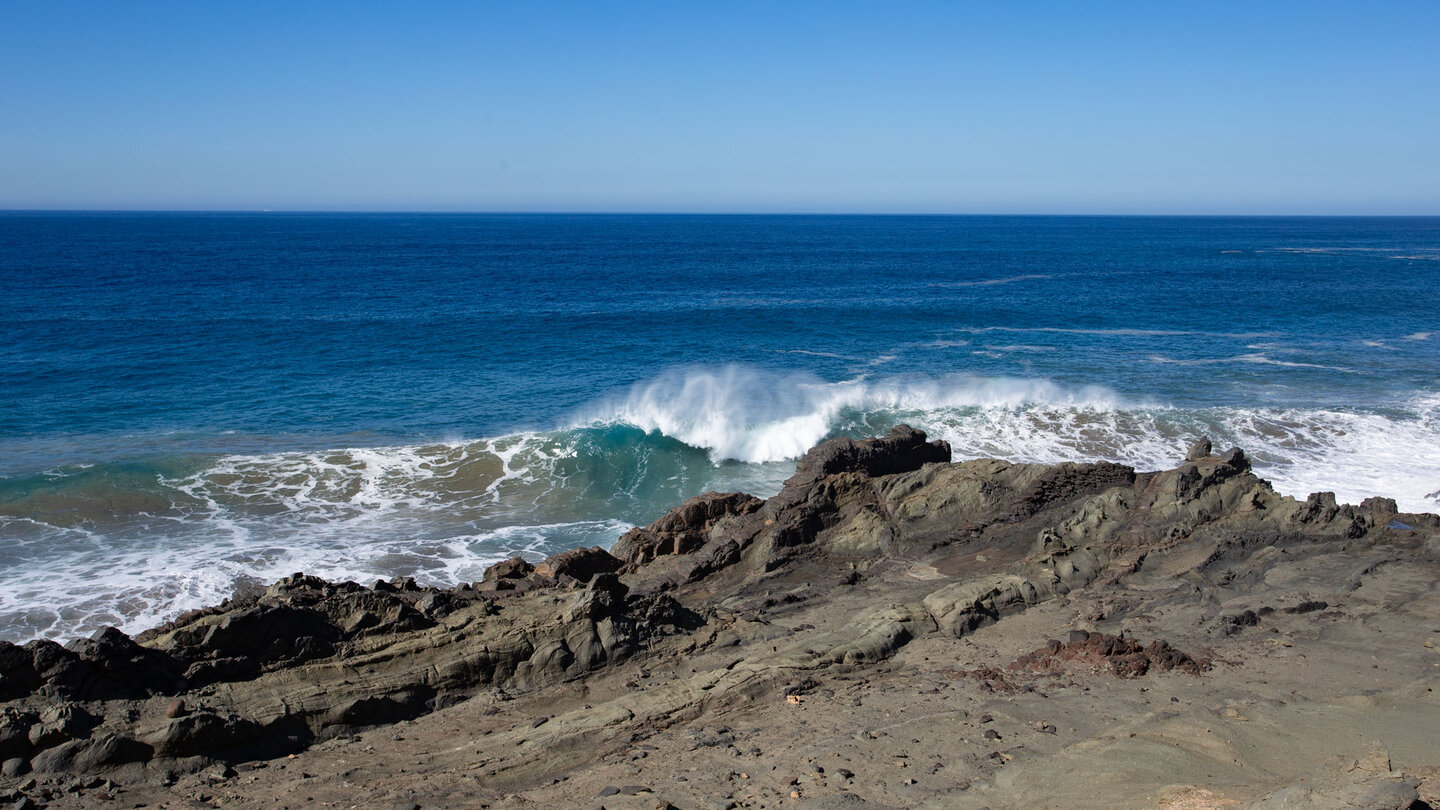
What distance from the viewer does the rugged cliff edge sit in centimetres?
768

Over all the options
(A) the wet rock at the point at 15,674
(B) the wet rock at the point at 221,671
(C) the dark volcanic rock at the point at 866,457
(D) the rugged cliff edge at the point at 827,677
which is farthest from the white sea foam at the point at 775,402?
(A) the wet rock at the point at 15,674

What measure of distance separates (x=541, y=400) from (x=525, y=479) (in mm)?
8454

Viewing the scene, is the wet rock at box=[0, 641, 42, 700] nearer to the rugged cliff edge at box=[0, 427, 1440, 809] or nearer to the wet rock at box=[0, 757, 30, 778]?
the rugged cliff edge at box=[0, 427, 1440, 809]

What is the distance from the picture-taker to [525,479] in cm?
2236

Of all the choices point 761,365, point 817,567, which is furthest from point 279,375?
point 817,567

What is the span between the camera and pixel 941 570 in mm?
12852

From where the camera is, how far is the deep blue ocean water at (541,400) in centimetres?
1862

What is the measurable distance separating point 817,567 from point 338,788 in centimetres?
714

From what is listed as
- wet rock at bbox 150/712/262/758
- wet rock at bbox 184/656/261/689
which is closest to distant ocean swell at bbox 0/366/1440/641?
wet rock at bbox 184/656/261/689

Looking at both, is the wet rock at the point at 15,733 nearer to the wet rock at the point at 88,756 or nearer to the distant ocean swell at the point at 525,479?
the wet rock at the point at 88,756

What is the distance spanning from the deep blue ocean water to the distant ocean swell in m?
0.10

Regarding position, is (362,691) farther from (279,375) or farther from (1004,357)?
(1004,357)

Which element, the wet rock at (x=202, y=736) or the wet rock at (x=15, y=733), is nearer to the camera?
the wet rock at (x=15, y=733)

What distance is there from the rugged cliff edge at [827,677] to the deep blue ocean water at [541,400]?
6389 millimetres
